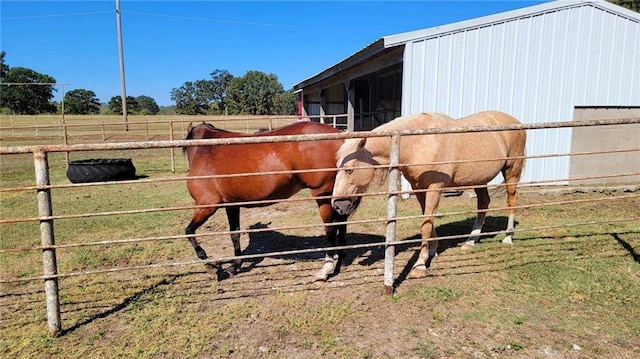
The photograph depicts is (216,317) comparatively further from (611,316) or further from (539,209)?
(539,209)

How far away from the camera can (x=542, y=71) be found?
7820 mm

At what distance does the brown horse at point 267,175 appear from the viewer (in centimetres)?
363

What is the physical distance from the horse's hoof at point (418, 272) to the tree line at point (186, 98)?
1869 inches

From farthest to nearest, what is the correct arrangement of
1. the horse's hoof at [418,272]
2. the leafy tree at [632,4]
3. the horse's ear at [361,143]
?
the leafy tree at [632,4] < the horse's hoof at [418,272] < the horse's ear at [361,143]

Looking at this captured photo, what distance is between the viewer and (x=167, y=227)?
5.61 metres

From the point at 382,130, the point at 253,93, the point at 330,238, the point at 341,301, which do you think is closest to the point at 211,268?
the point at 330,238

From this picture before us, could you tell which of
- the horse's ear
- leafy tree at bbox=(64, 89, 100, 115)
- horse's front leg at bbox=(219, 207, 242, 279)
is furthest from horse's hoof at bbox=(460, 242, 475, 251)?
leafy tree at bbox=(64, 89, 100, 115)

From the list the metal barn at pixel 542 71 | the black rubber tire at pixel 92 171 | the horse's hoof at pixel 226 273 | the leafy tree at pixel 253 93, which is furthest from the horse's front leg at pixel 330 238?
the leafy tree at pixel 253 93

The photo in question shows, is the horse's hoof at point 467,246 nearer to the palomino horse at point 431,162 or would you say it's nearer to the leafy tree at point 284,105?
the palomino horse at point 431,162

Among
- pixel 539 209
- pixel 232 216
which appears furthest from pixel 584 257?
pixel 232 216

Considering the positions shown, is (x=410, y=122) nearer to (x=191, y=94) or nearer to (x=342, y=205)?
(x=342, y=205)

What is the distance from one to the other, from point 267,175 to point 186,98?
90287mm

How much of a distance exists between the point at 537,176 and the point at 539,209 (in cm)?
212

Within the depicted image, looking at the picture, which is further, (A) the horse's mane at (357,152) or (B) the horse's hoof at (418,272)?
(B) the horse's hoof at (418,272)
